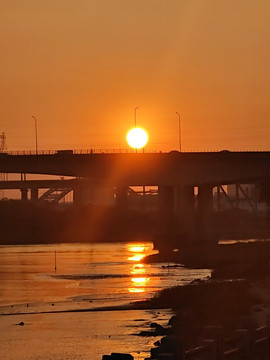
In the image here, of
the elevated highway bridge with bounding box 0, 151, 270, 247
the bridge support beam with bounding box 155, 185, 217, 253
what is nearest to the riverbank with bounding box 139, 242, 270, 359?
the elevated highway bridge with bounding box 0, 151, 270, 247

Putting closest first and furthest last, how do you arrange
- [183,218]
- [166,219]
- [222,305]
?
1. [222,305]
2. [183,218]
3. [166,219]

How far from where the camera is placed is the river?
162ft

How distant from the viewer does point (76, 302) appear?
6919 cm

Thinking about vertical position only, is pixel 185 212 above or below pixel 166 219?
above

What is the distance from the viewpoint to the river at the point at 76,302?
49469 millimetres

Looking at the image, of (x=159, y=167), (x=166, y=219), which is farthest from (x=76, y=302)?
(x=166, y=219)

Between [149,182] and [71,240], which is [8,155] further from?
[71,240]

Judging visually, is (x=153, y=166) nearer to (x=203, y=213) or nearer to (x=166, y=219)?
(x=166, y=219)

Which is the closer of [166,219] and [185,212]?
[185,212]

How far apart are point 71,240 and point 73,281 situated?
323 ft

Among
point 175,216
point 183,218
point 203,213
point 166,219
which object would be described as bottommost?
point 166,219

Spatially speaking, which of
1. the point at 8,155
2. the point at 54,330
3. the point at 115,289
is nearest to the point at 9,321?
the point at 54,330

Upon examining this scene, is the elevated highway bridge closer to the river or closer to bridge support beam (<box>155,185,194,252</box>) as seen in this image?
bridge support beam (<box>155,185,194,252</box>)

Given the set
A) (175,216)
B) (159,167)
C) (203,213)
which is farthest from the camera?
(203,213)
